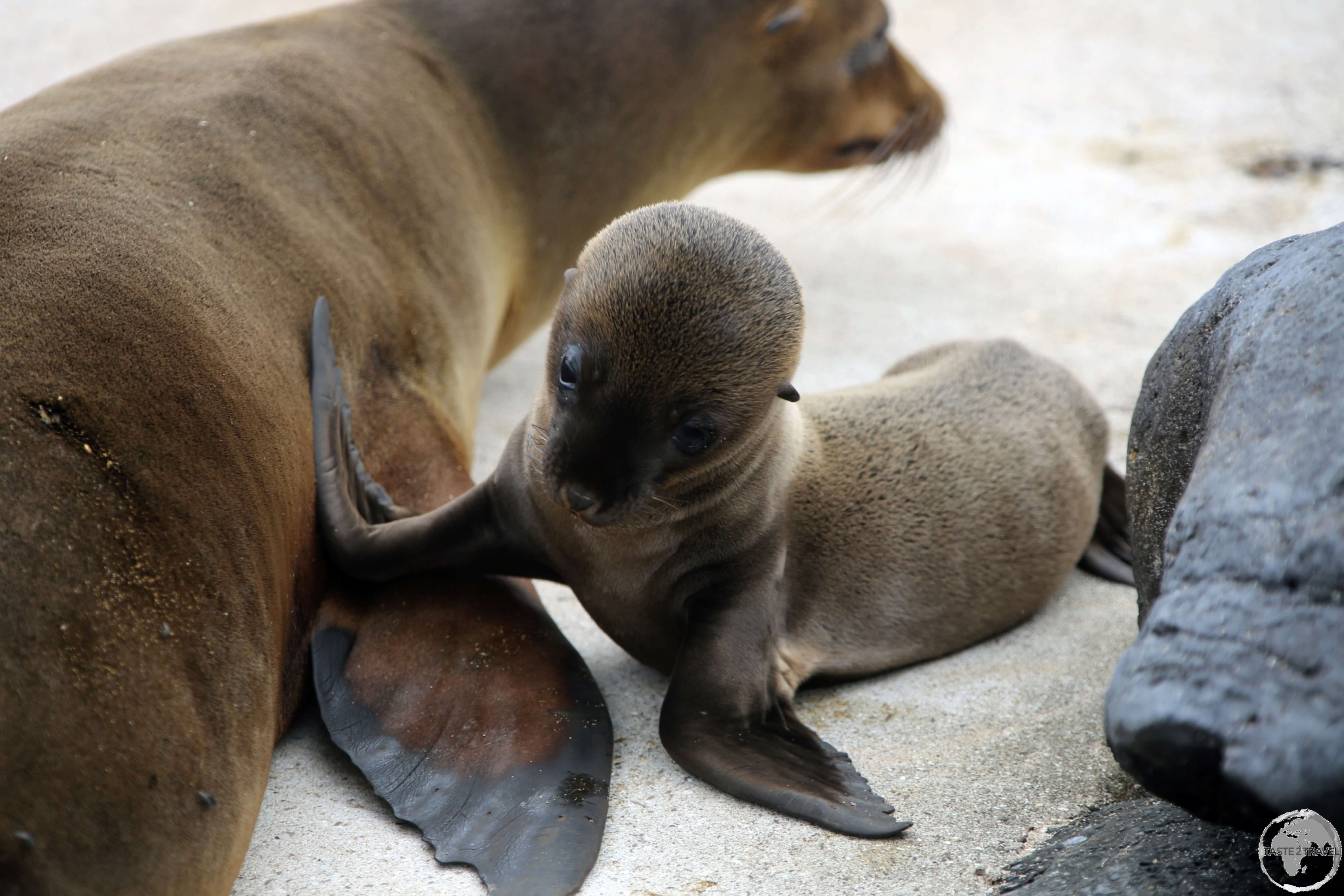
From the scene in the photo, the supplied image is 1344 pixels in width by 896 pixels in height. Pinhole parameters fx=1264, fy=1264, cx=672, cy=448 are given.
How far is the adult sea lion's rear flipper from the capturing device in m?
2.24

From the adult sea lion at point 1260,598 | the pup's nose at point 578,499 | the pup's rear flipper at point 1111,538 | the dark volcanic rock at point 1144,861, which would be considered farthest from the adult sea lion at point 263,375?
the pup's rear flipper at point 1111,538

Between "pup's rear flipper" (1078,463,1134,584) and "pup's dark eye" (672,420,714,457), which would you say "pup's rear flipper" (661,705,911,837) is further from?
"pup's rear flipper" (1078,463,1134,584)

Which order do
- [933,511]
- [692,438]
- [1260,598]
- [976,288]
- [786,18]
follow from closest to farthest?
[1260,598] → [692,438] → [933,511] → [786,18] → [976,288]

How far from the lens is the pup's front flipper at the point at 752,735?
2.34m

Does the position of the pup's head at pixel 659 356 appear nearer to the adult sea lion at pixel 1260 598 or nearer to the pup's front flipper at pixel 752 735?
the pup's front flipper at pixel 752 735

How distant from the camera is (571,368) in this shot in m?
2.35

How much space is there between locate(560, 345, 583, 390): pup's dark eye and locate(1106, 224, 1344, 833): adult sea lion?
41.5 inches

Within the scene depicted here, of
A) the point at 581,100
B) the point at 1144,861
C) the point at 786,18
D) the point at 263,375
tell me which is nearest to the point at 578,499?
the point at 263,375

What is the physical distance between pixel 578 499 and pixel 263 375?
2.67ft

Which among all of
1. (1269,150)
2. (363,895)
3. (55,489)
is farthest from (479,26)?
(1269,150)

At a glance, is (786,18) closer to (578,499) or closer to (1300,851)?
(578,499)

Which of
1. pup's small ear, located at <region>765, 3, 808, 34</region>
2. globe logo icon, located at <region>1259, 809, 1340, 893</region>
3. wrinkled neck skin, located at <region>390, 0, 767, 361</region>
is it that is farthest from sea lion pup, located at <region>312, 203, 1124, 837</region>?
pup's small ear, located at <region>765, 3, 808, 34</region>

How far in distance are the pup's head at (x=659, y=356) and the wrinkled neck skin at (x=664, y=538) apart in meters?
0.23

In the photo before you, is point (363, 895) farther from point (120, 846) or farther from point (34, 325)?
point (34, 325)
